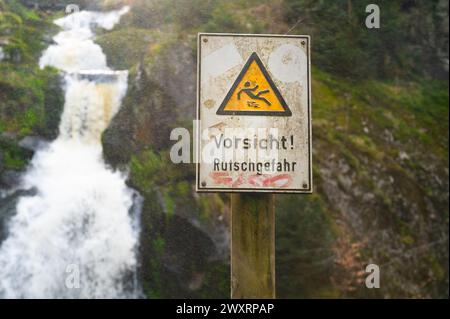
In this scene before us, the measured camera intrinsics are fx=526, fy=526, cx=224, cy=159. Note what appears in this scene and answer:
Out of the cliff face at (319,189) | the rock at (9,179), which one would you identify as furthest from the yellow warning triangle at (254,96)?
the rock at (9,179)

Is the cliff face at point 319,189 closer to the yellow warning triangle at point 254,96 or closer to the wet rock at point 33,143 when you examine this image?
the wet rock at point 33,143

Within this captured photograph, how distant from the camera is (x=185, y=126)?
8.52 m

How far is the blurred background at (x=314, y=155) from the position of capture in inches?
307

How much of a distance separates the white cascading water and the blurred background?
17cm

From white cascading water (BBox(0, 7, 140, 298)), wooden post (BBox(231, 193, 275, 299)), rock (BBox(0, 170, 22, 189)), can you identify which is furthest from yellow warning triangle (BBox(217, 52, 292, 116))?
rock (BBox(0, 170, 22, 189))

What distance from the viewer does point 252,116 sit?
2.03m

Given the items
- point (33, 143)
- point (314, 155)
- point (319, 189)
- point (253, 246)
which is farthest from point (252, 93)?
point (33, 143)

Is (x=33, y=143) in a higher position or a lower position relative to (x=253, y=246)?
higher

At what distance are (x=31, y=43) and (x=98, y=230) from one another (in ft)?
11.8

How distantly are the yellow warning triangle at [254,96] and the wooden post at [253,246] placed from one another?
328mm

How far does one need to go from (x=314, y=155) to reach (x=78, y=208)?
394 centimetres

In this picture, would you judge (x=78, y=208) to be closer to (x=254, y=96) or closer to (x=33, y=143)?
(x=33, y=143)
